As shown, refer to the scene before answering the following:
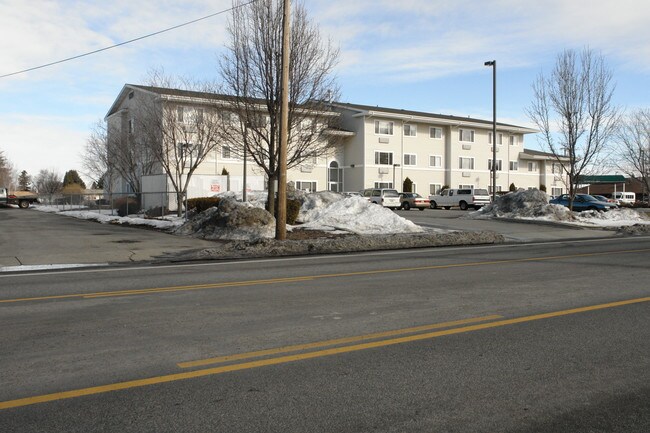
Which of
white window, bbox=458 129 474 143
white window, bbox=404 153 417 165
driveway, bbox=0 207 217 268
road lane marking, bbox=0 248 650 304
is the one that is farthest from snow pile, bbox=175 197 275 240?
white window, bbox=458 129 474 143

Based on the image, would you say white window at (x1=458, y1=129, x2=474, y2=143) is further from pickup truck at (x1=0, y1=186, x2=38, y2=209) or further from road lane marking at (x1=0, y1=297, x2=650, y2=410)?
road lane marking at (x1=0, y1=297, x2=650, y2=410)

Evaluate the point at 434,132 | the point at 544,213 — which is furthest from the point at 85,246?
the point at 434,132

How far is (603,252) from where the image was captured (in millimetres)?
15102

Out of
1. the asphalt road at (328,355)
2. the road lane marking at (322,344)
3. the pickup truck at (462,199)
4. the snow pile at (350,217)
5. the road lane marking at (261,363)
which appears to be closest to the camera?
the asphalt road at (328,355)

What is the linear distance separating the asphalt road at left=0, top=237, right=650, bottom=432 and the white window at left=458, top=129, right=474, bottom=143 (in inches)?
2089

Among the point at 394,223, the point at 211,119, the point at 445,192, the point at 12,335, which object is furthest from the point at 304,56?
the point at 445,192

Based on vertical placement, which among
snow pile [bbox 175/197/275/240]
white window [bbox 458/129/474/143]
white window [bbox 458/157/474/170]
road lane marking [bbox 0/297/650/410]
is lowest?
road lane marking [bbox 0/297/650/410]

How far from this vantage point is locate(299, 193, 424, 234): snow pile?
22328 mm

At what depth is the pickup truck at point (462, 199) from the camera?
45.1 m

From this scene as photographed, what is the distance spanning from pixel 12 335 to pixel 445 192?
44.9 m

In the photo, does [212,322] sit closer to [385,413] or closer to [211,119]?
[385,413]

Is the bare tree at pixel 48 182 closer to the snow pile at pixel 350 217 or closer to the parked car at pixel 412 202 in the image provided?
the parked car at pixel 412 202

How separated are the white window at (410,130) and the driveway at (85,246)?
133 ft

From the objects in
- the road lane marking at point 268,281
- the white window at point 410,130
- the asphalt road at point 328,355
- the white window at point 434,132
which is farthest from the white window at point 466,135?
the asphalt road at point 328,355
